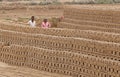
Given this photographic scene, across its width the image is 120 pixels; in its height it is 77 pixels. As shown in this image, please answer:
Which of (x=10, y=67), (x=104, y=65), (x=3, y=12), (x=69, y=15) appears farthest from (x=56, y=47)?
(x=3, y=12)

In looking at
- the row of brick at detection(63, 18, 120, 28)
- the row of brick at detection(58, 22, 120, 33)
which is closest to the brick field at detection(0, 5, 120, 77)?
the row of brick at detection(58, 22, 120, 33)

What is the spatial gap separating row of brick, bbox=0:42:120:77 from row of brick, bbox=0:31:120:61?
0.52 metres

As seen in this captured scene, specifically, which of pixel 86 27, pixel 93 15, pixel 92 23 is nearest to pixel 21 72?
pixel 86 27

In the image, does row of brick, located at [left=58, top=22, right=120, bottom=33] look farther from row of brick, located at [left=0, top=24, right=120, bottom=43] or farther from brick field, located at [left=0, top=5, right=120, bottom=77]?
brick field, located at [left=0, top=5, right=120, bottom=77]

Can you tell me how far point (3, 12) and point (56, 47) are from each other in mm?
14395

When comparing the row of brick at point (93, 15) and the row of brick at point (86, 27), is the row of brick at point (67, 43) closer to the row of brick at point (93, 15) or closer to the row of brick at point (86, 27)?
the row of brick at point (86, 27)

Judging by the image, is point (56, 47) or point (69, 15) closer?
point (56, 47)

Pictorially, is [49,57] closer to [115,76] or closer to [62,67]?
[62,67]

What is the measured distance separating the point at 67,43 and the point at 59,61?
2.22 feet

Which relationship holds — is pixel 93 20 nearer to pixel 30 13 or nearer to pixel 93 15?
pixel 93 15

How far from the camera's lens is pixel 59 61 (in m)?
8.01

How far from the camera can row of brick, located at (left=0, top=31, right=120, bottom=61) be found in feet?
25.5

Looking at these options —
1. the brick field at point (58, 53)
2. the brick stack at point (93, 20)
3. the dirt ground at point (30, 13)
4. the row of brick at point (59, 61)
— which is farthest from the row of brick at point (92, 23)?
the dirt ground at point (30, 13)

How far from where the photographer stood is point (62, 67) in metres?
7.96
